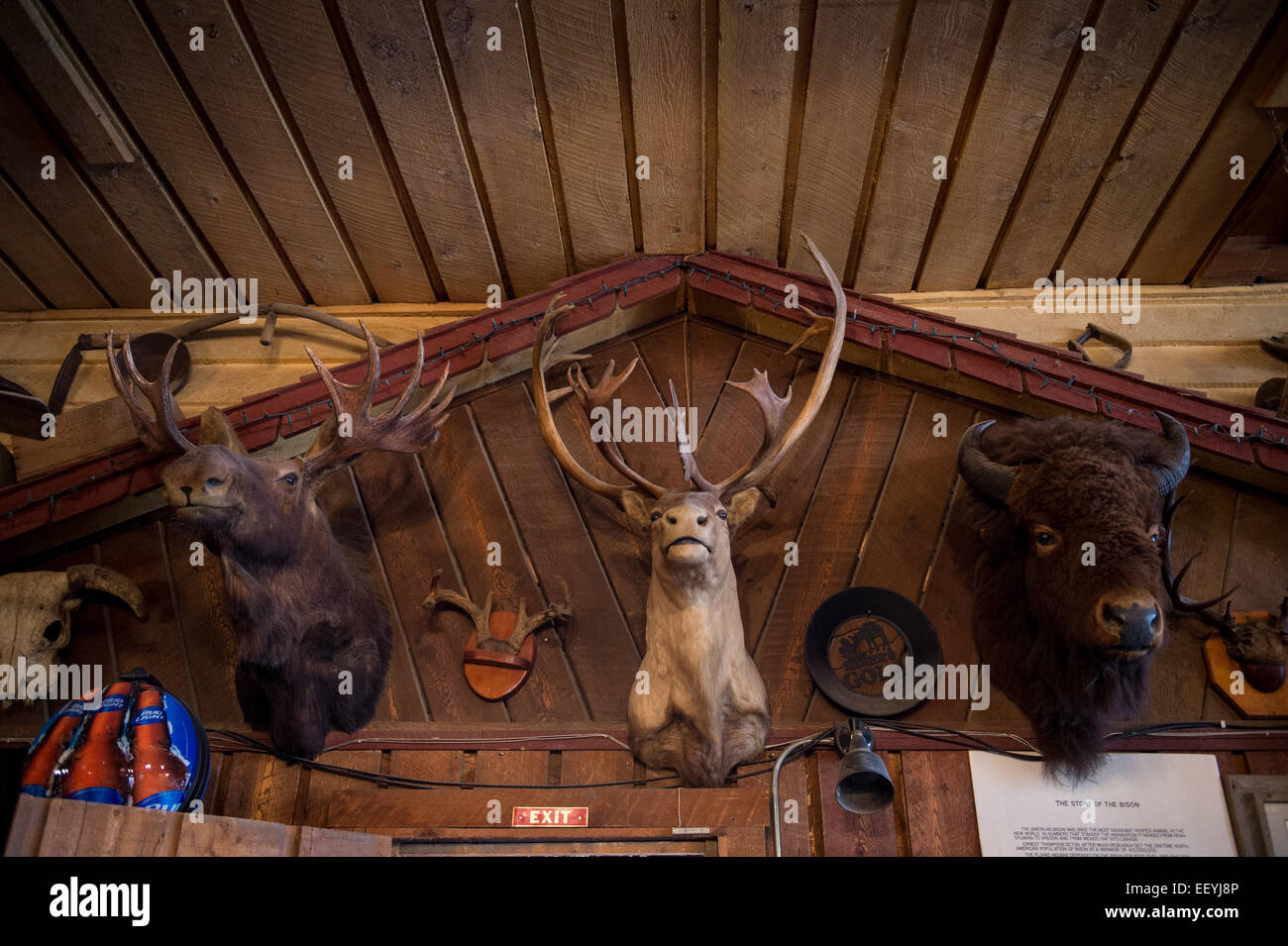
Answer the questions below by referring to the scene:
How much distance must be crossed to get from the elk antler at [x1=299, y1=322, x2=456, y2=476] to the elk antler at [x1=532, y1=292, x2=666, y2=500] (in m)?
0.29

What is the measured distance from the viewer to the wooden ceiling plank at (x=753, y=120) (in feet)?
10.5

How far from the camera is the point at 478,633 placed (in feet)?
10.8

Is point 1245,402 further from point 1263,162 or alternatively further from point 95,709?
point 95,709

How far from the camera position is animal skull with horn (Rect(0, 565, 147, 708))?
3.26m

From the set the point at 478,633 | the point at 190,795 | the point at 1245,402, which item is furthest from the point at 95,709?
the point at 1245,402

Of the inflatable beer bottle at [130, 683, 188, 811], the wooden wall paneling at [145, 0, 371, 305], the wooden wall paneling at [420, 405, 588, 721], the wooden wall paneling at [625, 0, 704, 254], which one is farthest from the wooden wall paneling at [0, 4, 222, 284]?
the inflatable beer bottle at [130, 683, 188, 811]

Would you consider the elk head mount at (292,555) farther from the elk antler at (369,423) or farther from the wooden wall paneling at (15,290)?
the wooden wall paneling at (15,290)

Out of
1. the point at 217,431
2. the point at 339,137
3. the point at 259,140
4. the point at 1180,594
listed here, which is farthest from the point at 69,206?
the point at 1180,594

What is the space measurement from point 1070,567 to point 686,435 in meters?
1.15

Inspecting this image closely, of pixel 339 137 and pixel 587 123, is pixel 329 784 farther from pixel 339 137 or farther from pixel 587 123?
pixel 587 123
